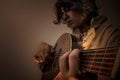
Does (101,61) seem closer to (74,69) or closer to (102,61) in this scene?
(102,61)

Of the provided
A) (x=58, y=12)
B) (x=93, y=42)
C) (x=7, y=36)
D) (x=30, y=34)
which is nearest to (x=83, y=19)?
(x=93, y=42)

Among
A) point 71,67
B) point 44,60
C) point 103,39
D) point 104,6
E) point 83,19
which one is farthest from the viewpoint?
point 104,6

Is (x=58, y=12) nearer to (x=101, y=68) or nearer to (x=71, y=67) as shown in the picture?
(x=71, y=67)

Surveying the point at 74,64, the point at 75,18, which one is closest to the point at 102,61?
the point at 74,64

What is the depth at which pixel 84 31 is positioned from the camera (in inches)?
53.8

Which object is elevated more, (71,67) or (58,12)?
(58,12)

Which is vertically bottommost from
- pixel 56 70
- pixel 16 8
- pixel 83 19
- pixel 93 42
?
pixel 56 70

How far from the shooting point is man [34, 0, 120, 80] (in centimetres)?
94

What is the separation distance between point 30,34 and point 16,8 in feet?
0.71

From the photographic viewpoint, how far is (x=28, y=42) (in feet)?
5.22

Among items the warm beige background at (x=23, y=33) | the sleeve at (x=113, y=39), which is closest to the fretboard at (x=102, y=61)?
the sleeve at (x=113, y=39)

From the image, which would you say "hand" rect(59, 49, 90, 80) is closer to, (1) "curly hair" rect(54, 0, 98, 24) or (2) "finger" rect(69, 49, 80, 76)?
(2) "finger" rect(69, 49, 80, 76)

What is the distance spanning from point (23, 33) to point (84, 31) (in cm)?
47

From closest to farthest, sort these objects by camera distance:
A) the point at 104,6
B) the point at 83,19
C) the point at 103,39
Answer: the point at 103,39, the point at 83,19, the point at 104,6
